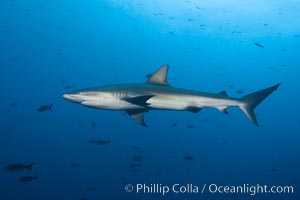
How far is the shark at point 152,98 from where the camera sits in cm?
607

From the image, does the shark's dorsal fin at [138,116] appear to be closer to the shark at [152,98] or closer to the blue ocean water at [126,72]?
the shark at [152,98]

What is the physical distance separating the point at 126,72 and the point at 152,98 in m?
53.3

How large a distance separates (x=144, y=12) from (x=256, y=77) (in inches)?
1788

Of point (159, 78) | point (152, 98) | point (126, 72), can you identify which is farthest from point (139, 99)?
point (126, 72)

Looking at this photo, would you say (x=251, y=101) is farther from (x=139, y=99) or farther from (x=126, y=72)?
(x=126, y=72)

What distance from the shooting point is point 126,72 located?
195 ft

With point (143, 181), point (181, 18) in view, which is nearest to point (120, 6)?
→ point (181, 18)

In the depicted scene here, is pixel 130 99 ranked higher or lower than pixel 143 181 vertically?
higher

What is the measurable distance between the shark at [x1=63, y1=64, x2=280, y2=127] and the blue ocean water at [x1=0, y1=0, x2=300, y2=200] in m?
5.06

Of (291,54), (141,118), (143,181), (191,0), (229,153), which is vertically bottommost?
(229,153)

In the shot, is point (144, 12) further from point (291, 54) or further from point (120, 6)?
point (291, 54)

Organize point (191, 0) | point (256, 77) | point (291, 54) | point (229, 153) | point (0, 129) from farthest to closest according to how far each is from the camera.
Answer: point (229, 153) → point (256, 77) → point (291, 54) → point (0, 129) → point (191, 0)

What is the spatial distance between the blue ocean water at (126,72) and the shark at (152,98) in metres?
5.06

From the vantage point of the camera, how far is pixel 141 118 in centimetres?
709
